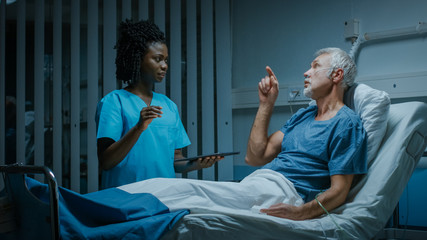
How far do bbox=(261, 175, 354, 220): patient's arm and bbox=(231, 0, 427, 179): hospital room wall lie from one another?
0.99 m

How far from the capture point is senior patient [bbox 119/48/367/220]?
64.6 inches

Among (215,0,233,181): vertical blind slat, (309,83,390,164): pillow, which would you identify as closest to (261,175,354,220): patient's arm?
(309,83,390,164): pillow

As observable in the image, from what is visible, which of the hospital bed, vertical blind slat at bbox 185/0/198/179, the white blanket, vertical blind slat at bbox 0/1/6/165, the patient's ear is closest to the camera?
the hospital bed

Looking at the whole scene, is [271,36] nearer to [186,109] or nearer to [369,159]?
[186,109]

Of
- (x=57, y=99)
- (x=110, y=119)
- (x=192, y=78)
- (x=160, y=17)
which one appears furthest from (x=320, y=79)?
(x=57, y=99)

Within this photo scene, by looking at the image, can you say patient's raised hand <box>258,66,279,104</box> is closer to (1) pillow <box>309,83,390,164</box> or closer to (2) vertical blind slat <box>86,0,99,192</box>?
(1) pillow <box>309,83,390,164</box>

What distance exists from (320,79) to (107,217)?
1.16 metres

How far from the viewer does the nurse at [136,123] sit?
205 cm

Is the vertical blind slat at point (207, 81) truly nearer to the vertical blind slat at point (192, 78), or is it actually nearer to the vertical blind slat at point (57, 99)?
the vertical blind slat at point (192, 78)

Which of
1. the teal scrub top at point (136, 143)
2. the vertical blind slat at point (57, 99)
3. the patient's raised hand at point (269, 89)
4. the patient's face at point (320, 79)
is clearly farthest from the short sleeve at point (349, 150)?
the vertical blind slat at point (57, 99)

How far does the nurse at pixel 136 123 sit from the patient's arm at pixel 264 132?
202mm

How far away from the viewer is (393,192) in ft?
6.01

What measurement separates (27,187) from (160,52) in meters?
1.05

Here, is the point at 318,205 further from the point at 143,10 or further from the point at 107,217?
the point at 143,10
